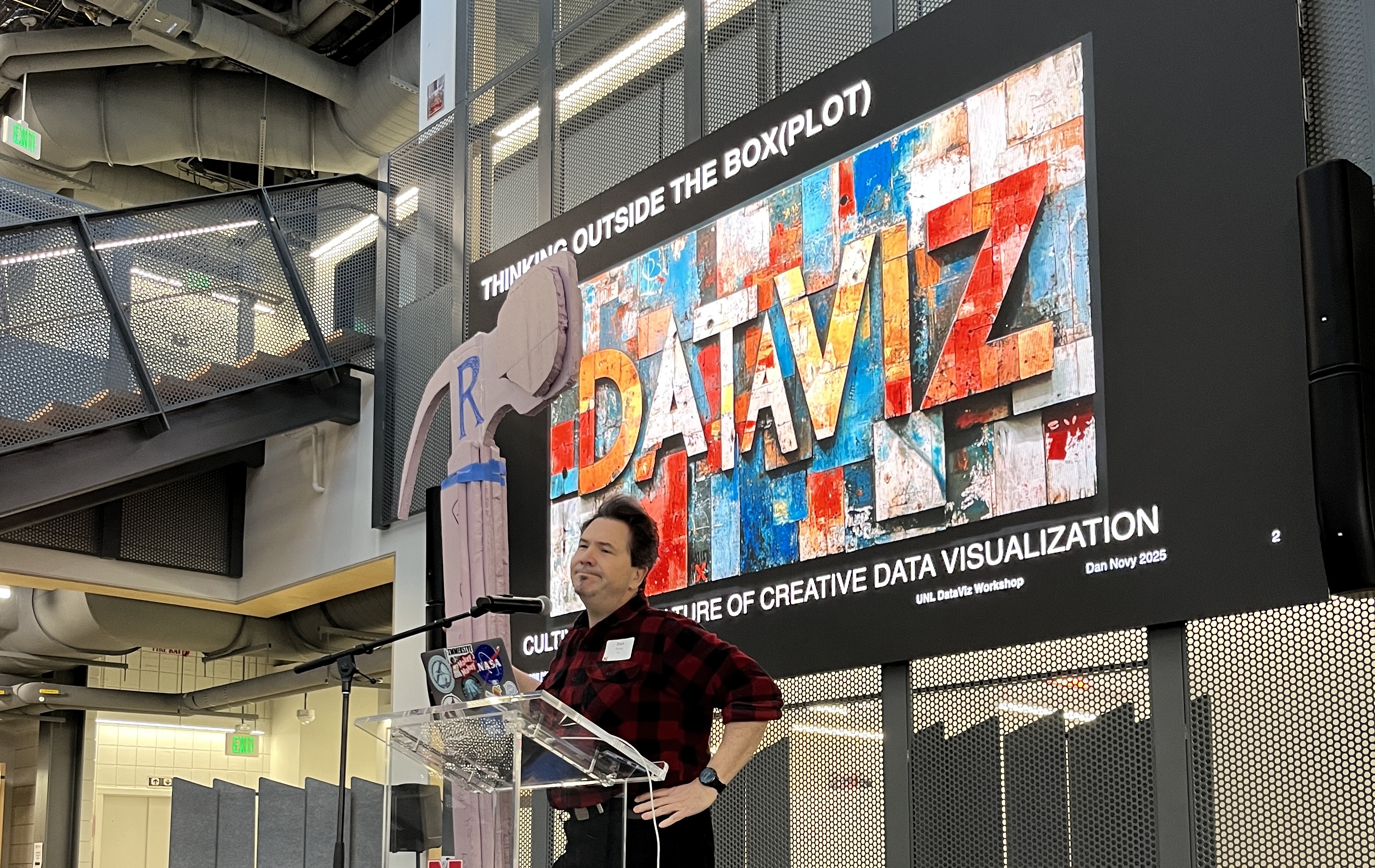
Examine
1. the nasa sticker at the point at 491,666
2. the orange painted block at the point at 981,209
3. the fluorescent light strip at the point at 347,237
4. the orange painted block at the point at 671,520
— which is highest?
the fluorescent light strip at the point at 347,237

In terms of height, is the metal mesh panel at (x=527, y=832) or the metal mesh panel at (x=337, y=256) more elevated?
the metal mesh panel at (x=337, y=256)

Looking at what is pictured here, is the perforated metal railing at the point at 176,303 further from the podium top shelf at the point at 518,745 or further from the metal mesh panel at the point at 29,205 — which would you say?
the podium top shelf at the point at 518,745

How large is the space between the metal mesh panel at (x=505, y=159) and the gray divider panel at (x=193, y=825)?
9.73ft

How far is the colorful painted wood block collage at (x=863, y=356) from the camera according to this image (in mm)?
4254

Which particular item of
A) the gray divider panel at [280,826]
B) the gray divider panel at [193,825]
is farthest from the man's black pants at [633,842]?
the gray divider panel at [193,825]

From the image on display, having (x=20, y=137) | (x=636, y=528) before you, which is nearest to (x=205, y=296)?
(x=20, y=137)

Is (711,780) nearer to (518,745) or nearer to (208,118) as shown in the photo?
(518,745)

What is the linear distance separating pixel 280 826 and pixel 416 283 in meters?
3.06

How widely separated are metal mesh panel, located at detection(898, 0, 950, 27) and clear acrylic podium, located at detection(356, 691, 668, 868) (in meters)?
3.03

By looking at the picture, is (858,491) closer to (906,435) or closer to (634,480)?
(906,435)

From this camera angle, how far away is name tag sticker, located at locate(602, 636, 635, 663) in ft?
11.4

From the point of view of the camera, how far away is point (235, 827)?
6.76 metres

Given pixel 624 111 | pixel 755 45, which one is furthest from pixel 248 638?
pixel 755 45

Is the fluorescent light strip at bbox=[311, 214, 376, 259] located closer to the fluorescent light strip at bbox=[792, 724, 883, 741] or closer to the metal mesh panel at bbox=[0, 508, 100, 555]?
the metal mesh panel at bbox=[0, 508, 100, 555]
